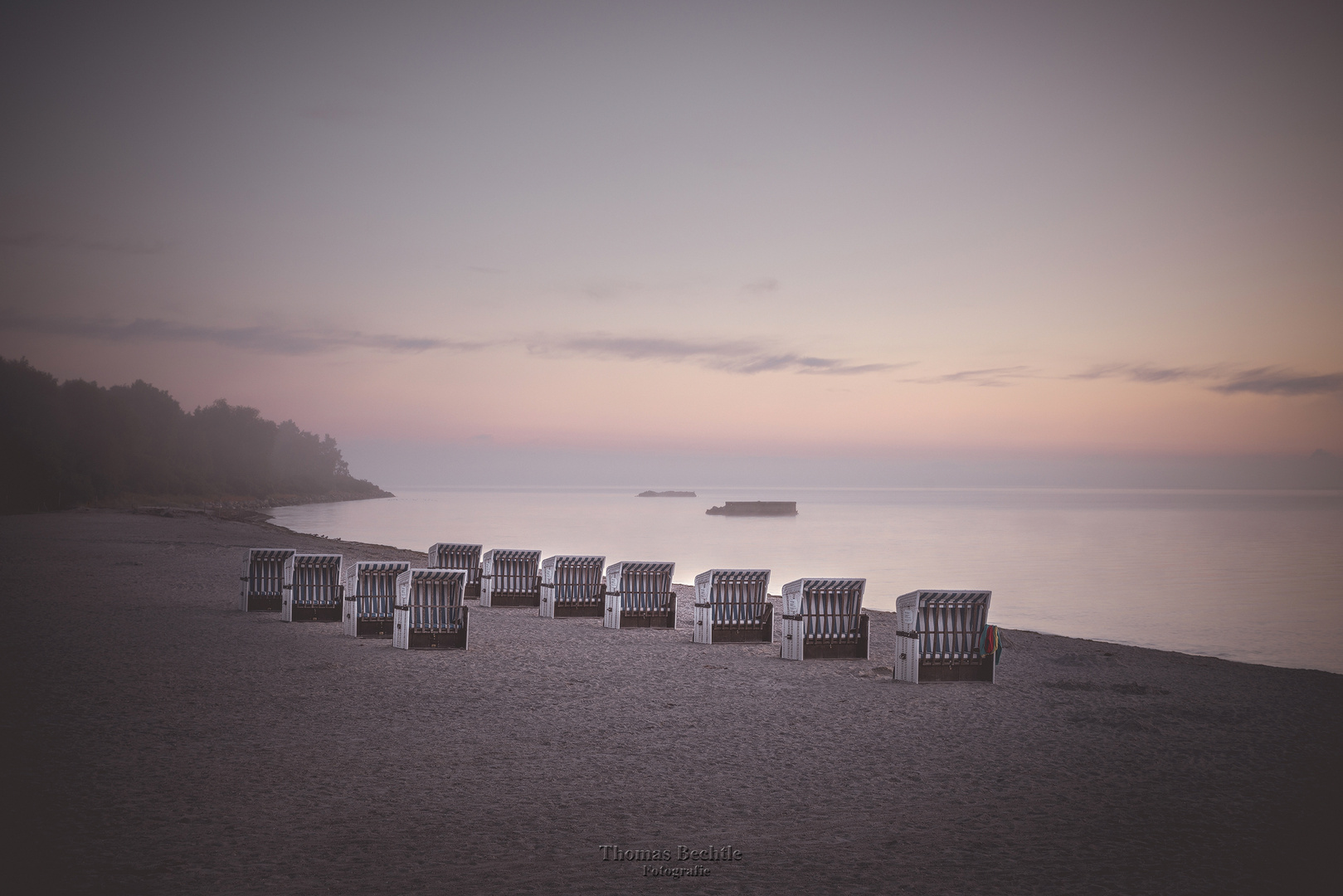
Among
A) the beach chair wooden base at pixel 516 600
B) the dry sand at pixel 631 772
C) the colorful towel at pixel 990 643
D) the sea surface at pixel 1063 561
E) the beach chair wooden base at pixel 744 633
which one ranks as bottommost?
the sea surface at pixel 1063 561

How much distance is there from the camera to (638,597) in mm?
18562

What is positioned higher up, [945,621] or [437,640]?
[945,621]

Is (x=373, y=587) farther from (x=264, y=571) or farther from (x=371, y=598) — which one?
(x=264, y=571)

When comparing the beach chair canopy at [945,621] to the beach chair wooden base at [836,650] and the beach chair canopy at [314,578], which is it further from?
the beach chair canopy at [314,578]

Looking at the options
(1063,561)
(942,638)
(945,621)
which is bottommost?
(1063,561)

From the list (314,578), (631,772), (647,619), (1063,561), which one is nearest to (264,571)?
(314,578)

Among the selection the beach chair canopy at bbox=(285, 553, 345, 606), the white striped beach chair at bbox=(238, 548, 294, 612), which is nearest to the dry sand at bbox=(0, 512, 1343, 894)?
the beach chair canopy at bbox=(285, 553, 345, 606)

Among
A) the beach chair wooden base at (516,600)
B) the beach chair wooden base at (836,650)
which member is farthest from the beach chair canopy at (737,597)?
the beach chair wooden base at (516,600)

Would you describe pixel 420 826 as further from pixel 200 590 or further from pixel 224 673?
pixel 200 590

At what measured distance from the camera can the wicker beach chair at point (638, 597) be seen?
720 inches

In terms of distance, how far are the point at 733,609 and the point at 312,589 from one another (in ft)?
29.4

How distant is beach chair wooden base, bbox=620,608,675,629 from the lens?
1842 cm

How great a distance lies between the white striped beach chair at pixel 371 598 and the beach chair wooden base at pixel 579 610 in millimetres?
4501

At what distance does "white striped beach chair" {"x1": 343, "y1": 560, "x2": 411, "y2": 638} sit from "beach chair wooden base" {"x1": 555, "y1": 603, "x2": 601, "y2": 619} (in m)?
4.50
